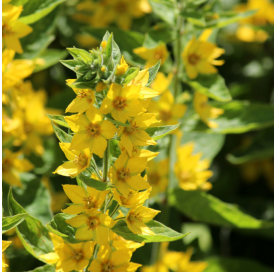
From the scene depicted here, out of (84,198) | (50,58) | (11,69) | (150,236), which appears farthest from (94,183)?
(50,58)

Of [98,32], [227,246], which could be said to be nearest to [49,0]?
[98,32]

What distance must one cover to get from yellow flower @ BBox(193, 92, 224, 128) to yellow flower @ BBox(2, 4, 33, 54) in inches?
29.2

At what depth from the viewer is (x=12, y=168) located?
5.17ft

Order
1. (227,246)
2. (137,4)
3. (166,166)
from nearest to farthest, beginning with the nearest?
1. (166,166)
2. (137,4)
3. (227,246)

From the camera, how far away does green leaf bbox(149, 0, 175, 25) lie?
162cm

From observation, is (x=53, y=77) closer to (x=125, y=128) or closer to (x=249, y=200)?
(x=249, y=200)

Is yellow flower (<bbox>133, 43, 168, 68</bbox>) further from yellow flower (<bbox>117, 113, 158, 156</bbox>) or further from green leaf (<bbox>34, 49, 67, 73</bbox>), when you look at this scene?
yellow flower (<bbox>117, 113, 158, 156</bbox>)

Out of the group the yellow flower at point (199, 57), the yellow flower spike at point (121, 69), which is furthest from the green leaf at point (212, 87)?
the yellow flower spike at point (121, 69)

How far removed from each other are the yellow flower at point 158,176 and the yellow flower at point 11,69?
651 mm

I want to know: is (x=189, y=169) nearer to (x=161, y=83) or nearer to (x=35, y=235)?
(x=161, y=83)

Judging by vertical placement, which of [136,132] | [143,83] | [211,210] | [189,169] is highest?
[143,83]

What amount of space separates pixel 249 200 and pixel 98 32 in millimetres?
1275

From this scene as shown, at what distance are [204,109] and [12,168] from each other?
848 mm

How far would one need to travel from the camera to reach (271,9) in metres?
2.47
